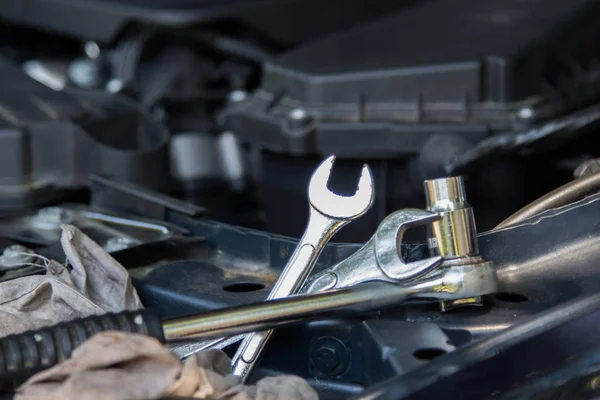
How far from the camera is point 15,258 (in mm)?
973

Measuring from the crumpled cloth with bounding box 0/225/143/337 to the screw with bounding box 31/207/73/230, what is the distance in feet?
0.83

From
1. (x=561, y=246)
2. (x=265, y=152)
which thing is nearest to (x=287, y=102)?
(x=265, y=152)

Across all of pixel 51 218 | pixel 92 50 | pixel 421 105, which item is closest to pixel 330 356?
pixel 51 218

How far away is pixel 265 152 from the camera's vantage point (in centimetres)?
157

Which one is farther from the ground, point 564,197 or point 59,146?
point 59,146

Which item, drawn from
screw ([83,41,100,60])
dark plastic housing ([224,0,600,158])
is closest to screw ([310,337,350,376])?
dark plastic housing ([224,0,600,158])

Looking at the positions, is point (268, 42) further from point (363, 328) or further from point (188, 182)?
point (363, 328)

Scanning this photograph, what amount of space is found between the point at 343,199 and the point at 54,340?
1.05ft

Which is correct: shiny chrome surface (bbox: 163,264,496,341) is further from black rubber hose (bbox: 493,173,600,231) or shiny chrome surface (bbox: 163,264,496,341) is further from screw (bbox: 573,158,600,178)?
screw (bbox: 573,158,600,178)

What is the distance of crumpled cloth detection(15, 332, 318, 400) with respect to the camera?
0.60 metres

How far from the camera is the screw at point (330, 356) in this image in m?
0.80

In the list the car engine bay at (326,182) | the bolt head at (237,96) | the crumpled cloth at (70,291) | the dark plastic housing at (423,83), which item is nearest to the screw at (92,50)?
the car engine bay at (326,182)

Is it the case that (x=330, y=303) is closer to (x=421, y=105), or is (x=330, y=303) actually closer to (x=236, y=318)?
(x=236, y=318)

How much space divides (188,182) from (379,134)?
1.57 ft
